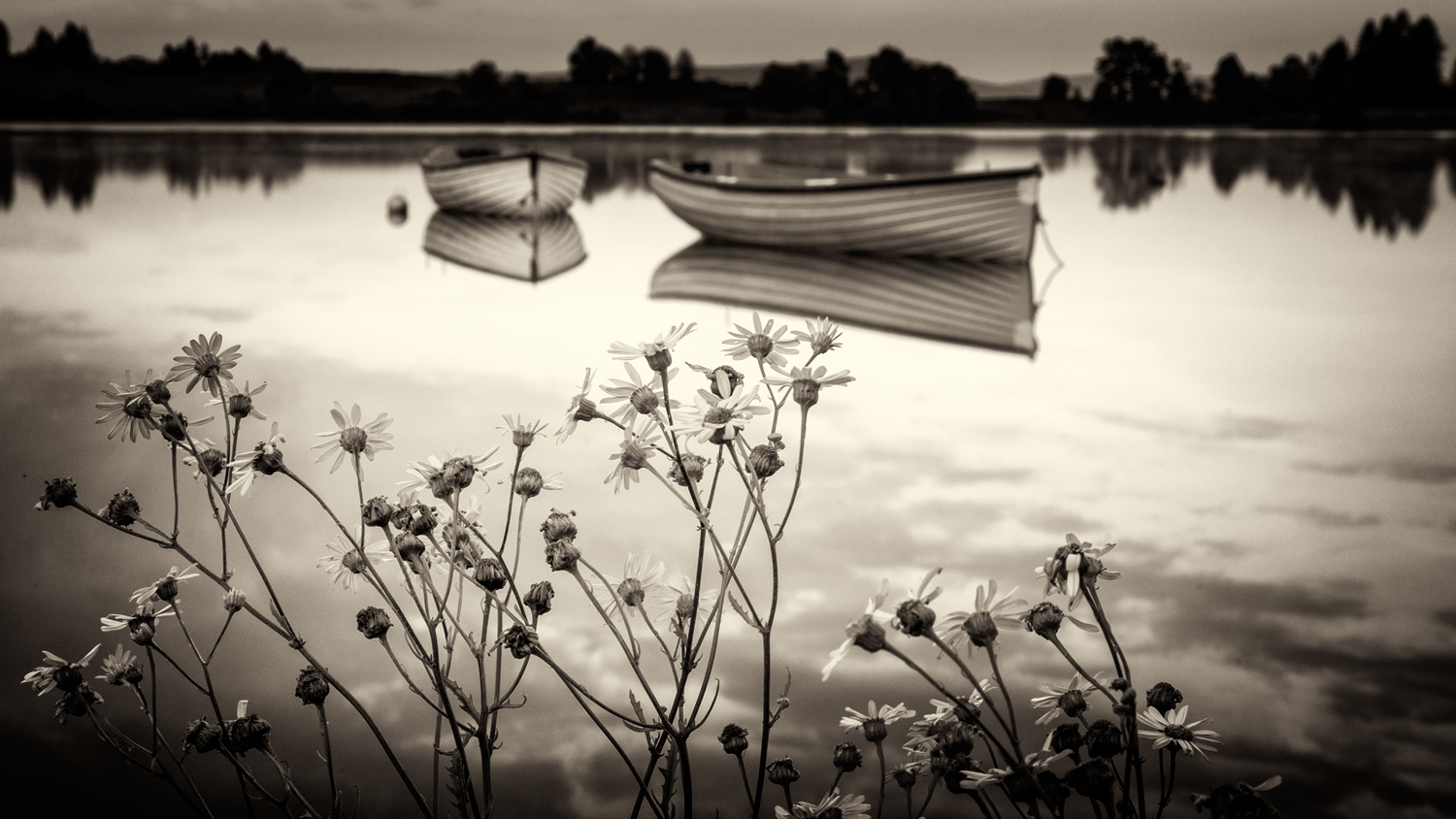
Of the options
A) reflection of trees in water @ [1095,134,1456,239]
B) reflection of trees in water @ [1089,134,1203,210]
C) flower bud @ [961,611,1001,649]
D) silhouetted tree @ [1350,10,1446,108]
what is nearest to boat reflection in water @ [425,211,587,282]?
flower bud @ [961,611,1001,649]

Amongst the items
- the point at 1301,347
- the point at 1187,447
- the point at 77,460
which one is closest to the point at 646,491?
the point at 77,460

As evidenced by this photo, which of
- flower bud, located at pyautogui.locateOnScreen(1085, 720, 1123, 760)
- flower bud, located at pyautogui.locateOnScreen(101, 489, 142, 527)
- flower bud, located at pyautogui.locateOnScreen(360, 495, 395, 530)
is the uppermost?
flower bud, located at pyautogui.locateOnScreen(360, 495, 395, 530)

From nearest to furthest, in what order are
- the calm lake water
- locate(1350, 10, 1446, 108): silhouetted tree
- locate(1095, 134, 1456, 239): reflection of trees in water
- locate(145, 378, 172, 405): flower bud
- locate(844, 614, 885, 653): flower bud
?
locate(844, 614, 885, 653): flower bud, locate(145, 378, 172, 405): flower bud, the calm lake water, locate(1095, 134, 1456, 239): reflection of trees in water, locate(1350, 10, 1446, 108): silhouetted tree

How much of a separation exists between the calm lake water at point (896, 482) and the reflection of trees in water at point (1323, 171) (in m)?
14.9

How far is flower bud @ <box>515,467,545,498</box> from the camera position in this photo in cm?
181

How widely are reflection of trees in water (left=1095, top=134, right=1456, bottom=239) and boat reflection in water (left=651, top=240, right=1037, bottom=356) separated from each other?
15.8 m

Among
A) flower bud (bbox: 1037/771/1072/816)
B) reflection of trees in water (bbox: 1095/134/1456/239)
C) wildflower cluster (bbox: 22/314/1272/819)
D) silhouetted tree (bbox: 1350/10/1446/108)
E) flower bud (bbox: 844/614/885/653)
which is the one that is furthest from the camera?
silhouetted tree (bbox: 1350/10/1446/108)

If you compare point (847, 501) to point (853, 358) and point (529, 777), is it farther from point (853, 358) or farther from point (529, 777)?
point (853, 358)

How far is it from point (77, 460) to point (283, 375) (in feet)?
11.3

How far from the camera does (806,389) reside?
1.73 m

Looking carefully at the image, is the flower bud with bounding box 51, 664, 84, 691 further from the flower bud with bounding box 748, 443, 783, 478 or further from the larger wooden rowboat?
the larger wooden rowboat

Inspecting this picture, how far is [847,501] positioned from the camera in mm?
6070

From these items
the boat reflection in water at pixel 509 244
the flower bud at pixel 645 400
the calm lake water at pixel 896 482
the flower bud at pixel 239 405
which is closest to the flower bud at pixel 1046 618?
the flower bud at pixel 645 400

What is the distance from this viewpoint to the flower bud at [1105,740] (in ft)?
4.99
